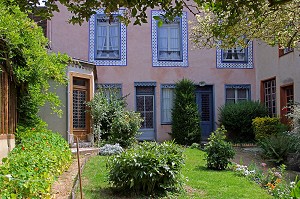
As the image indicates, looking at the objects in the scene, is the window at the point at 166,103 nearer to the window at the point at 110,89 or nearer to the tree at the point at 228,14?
the window at the point at 110,89

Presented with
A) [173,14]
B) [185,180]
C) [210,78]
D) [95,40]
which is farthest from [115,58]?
[173,14]

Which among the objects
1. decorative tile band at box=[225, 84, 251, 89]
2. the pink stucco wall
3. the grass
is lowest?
the grass

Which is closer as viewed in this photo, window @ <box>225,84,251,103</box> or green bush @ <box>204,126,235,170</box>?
green bush @ <box>204,126,235,170</box>

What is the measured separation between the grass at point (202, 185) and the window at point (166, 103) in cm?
833

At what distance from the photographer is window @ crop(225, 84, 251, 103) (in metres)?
19.7

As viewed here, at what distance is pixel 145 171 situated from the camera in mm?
7383

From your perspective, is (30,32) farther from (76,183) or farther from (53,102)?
(76,183)

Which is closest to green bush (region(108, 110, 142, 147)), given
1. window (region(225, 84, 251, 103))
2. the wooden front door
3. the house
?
the wooden front door

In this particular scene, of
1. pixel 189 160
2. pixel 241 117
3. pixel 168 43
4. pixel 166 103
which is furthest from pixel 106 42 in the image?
pixel 189 160

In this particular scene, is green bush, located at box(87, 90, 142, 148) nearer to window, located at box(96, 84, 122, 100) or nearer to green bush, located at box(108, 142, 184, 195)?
window, located at box(96, 84, 122, 100)

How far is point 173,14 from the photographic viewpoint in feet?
14.7

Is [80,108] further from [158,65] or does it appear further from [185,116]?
[158,65]

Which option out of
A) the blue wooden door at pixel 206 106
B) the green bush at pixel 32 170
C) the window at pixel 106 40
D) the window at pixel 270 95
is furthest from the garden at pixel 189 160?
the window at pixel 106 40

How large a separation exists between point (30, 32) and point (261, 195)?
22.5 ft
